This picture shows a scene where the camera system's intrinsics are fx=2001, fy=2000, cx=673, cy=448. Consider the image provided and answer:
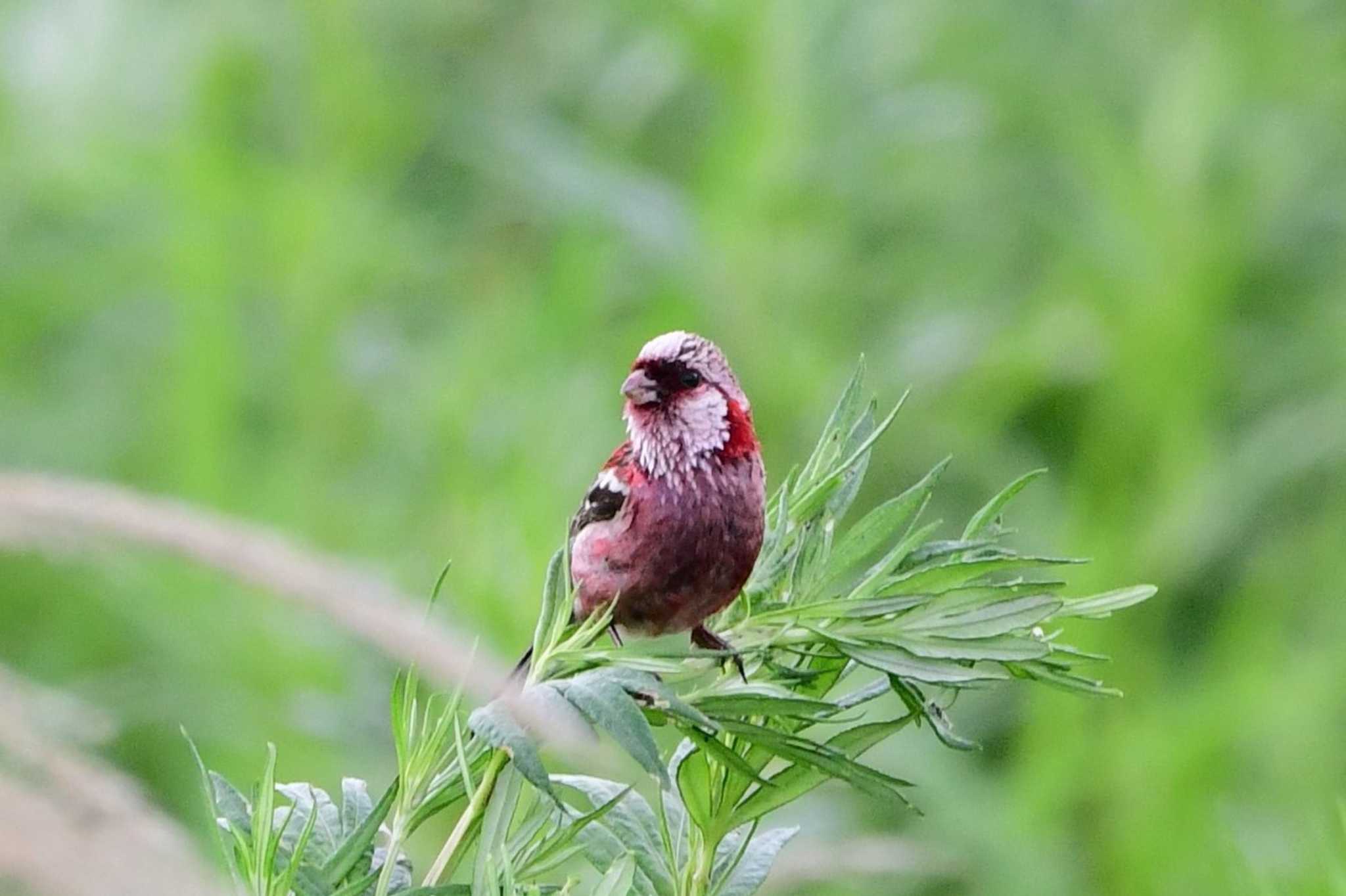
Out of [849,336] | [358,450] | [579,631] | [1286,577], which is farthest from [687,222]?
[579,631]

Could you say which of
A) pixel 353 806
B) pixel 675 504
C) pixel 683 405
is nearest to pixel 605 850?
pixel 353 806

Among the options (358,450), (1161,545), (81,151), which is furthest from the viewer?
(81,151)

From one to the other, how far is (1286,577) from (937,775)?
0.96m

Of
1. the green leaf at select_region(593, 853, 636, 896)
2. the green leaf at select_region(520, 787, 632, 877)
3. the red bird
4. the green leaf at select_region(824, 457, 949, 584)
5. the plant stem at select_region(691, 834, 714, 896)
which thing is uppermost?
the red bird

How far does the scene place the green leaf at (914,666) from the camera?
1.08m

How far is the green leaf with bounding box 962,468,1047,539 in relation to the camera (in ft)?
3.67

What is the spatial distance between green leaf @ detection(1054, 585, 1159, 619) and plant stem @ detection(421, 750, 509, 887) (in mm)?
332

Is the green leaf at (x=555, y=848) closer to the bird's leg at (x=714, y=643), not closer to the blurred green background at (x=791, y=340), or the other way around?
the bird's leg at (x=714, y=643)

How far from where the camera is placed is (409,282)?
4.38m

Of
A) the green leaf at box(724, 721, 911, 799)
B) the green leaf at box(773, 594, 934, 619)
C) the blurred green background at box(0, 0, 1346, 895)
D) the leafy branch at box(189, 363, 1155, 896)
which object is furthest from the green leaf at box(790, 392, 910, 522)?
the blurred green background at box(0, 0, 1346, 895)

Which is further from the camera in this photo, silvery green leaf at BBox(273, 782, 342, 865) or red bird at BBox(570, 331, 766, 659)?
red bird at BBox(570, 331, 766, 659)

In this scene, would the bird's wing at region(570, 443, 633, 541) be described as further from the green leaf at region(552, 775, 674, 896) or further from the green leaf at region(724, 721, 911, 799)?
the green leaf at region(724, 721, 911, 799)

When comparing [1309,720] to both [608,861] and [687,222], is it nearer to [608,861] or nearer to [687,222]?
[687,222]

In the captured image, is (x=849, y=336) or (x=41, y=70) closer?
(x=849, y=336)
